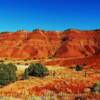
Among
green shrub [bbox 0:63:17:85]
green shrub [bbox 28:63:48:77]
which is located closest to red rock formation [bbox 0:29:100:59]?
green shrub [bbox 28:63:48:77]

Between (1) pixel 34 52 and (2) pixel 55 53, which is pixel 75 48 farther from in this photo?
(1) pixel 34 52

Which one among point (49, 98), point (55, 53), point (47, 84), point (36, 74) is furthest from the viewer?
point (55, 53)

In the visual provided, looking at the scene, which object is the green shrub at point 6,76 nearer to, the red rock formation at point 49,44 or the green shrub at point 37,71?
the green shrub at point 37,71

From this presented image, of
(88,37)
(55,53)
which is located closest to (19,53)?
(55,53)

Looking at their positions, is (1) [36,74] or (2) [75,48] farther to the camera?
(2) [75,48]

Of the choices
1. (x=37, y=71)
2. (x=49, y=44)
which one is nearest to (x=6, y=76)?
(x=37, y=71)

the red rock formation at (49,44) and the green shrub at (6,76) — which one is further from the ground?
the red rock formation at (49,44)

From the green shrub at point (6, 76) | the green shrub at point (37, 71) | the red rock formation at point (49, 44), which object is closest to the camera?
the green shrub at point (6, 76)

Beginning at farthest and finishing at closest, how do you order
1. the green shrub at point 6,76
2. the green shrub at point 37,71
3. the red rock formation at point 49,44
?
1. the red rock formation at point 49,44
2. the green shrub at point 37,71
3. the green shrub at point 6,76

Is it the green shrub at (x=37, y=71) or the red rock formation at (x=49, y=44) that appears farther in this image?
the red rock formation at (x=49, y=44)

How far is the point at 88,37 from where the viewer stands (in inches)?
5030

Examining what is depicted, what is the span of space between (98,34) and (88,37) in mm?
3887

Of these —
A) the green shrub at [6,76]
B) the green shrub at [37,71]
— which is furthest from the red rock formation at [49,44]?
the green shrub at [6,76]

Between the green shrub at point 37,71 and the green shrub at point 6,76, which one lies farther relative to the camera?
the green shrub at point 37,71
